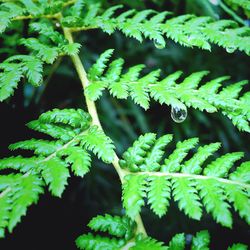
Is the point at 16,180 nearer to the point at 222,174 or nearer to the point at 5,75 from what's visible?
the point at 5,75

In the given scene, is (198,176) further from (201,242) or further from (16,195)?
(16,195)

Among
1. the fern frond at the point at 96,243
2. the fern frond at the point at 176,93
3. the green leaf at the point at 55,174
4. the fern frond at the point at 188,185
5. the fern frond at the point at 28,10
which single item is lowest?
the fern frond at the point at 96,243

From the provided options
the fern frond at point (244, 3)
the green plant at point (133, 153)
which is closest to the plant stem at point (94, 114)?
the green plant at point (133, 153)

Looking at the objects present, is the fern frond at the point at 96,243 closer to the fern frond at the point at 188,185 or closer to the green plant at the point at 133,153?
the green plant at the point at 133,153

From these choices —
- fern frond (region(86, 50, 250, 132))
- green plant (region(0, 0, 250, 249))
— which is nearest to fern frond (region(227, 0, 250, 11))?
green plant (region(0, 0, 250, 249))

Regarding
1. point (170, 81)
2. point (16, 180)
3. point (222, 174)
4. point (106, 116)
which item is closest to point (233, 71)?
point (106, 116)

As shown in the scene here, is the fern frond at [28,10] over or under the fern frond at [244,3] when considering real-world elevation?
over

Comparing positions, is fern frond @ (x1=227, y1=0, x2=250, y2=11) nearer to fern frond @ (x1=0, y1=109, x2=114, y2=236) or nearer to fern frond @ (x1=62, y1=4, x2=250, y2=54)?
fern frond @ (x1=62, y1=4, x2=250, y2=54)

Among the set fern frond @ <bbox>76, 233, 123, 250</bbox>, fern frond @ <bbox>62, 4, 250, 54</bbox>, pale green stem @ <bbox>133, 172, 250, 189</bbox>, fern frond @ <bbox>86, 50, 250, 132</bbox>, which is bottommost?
fern frond @ <bbox>76, 233, 123, 250</bbox>

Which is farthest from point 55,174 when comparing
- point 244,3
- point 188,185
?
point 244,3
